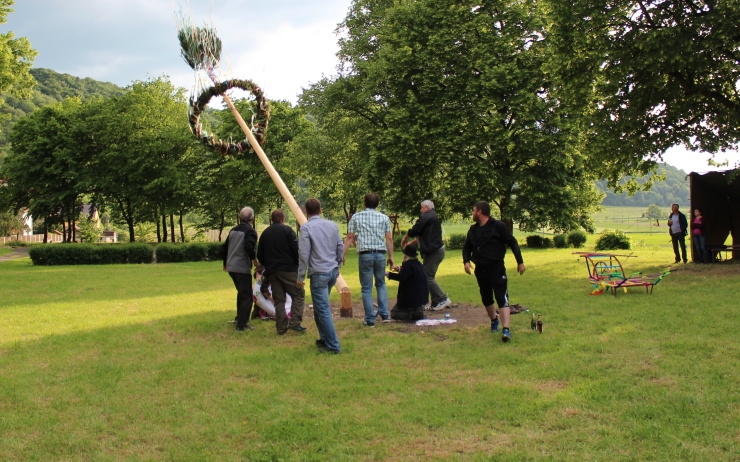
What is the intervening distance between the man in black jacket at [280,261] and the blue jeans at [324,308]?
1.20 m

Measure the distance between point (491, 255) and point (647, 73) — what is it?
13.2 meters

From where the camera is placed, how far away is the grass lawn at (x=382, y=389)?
4.62 metres

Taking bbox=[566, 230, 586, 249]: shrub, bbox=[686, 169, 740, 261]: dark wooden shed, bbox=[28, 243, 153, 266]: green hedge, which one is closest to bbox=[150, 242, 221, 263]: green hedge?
bbox=[28, 243, 153, 266]: green hedge

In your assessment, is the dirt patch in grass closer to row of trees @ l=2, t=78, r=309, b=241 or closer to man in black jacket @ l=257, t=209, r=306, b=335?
man in black jacket @ l=257, t=209, r=306, b=335

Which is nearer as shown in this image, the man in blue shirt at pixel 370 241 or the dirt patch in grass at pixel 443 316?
the man in blue shirt at pixel 370 241

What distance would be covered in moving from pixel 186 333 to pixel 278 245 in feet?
7.63

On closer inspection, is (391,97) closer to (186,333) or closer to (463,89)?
(463,89)

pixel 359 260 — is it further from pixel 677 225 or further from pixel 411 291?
pixel 677 225

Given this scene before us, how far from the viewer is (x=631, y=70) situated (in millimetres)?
17797

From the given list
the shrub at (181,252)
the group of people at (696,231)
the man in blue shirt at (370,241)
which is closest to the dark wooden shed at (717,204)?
the group of people at (696,231)

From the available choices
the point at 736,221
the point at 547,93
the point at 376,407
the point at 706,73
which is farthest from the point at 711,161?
the point at 376,407

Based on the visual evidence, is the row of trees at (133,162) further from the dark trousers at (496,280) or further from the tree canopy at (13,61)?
the dark trousers at (496,280)

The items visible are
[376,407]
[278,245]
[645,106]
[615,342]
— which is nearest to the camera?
[376,407]

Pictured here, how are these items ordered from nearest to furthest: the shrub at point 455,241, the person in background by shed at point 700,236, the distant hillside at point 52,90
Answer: the person in background by shed at point 700,236 → the shrub at point 455,241 → the distant hillside at point 52,90
